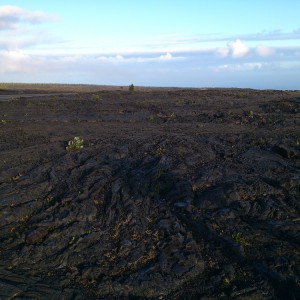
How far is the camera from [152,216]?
859cm

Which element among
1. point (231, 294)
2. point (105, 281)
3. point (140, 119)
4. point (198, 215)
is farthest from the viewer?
point (140, 119)

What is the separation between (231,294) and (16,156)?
26.4 feet

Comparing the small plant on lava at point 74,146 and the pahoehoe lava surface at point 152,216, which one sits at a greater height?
the small plant on lava at point 74,146

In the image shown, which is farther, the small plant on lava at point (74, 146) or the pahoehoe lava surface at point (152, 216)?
the small plant on lava at point (74, 146)

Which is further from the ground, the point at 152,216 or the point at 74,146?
the point at 74,146

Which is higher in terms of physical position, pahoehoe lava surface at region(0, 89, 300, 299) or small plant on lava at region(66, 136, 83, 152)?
small plant on lava at region(66, 136, 83, 152)

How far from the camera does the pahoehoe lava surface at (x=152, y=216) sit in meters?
6.68

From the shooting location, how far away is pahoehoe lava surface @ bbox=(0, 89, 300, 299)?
668 cm

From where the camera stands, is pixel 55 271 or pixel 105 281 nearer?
pixel 105 281

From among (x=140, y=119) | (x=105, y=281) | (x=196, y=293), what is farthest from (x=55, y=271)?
(x=140, y=119)

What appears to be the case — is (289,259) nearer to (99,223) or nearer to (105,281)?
(105,281)

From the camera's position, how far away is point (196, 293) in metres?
6.41

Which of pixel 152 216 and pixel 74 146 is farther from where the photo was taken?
pixel 74 146

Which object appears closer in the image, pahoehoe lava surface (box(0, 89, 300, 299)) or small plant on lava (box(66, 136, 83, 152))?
pahoehoe lava surface (box(0, 89, 300, 299))
